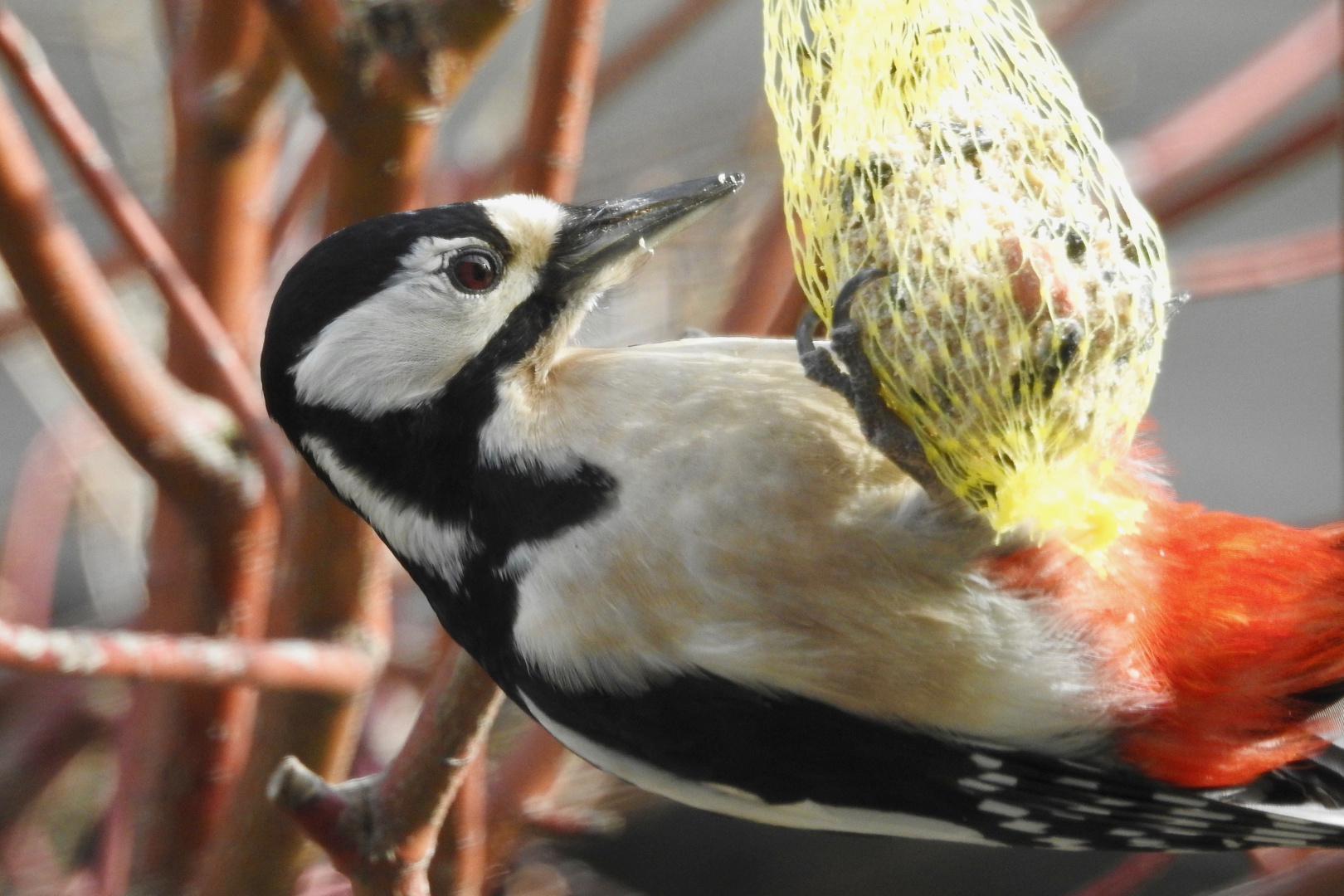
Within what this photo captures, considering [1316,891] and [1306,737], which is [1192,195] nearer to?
[1306,737]

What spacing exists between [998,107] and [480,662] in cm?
56

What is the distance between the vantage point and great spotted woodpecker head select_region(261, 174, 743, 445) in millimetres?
1026

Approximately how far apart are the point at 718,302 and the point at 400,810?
4.05ft

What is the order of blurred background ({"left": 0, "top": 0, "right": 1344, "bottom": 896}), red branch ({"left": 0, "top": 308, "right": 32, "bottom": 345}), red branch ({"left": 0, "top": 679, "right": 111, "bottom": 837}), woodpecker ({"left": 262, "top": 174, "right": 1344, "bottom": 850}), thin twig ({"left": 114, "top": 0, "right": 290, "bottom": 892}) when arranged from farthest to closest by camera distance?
blurred background ({"left": 0, "top": 0, "right": 1344, "bottom": 896}) → red branch ({"left": 0, "top": 679, "right": 111, "bottom": 837}) → red branch ({"left": 0, "top": 308, "right": 32, "bottom": 345}) → thin twig ({"left": 114, "top": 0, "right": 290, "bottom": 892}) → woodpecker ({"left": 262, "top": 174, "right": 1344, "bottom": 850})

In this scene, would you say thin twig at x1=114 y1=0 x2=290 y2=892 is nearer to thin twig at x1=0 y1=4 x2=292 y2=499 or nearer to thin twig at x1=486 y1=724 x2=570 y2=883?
thin twig at x1=0 y1=4 x2=292 y2=499

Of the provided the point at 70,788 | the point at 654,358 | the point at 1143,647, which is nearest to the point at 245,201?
the point at 654,358

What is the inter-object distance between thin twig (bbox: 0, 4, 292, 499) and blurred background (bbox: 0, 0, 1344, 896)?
308mm

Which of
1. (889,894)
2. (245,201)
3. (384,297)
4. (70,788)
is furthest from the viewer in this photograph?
(889,894)

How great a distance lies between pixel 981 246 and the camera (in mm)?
855

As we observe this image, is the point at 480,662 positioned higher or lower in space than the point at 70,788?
higher

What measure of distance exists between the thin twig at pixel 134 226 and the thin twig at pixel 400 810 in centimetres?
30

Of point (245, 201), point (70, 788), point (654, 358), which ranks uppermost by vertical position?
point (654, 358)

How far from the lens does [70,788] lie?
Answer: 2207 mm

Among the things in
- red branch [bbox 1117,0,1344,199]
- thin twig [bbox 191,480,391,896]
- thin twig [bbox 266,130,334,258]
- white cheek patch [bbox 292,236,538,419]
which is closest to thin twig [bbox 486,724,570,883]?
thin twig [bbox 191,480,391,896]
